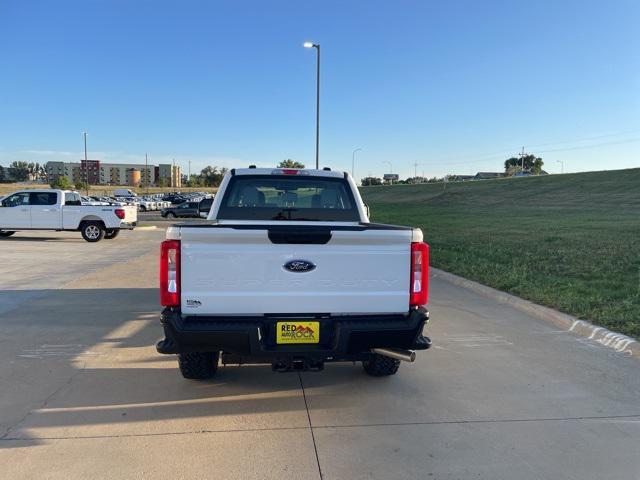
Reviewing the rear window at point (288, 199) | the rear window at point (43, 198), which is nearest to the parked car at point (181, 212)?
the rear window at point (43, 198)

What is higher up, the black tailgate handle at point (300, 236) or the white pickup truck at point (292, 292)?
the black tailgate handle at point (300, 236)

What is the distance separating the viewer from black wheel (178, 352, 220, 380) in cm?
452

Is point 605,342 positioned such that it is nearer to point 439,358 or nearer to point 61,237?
point 439,358

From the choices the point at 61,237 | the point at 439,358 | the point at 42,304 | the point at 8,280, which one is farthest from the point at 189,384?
the point at 61,237

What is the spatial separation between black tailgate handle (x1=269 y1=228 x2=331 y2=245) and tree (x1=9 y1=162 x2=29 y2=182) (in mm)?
181649

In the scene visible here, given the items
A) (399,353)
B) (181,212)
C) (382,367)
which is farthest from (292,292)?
(181,212)

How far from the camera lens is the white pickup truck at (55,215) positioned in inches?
723

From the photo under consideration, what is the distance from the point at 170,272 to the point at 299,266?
36.5 inches

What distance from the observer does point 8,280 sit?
1016 cm

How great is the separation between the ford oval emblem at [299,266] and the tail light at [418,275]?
0.78m

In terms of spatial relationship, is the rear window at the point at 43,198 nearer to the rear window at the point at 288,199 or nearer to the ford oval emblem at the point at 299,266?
the rear window at the point at 288,199

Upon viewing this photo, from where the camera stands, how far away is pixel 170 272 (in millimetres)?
3689

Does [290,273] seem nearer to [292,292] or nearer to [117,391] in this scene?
[292,292]

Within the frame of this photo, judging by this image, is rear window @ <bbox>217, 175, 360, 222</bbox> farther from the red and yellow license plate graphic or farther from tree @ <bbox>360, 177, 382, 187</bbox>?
tree @ <bbox>360, 177, 382, 187</bbox>
